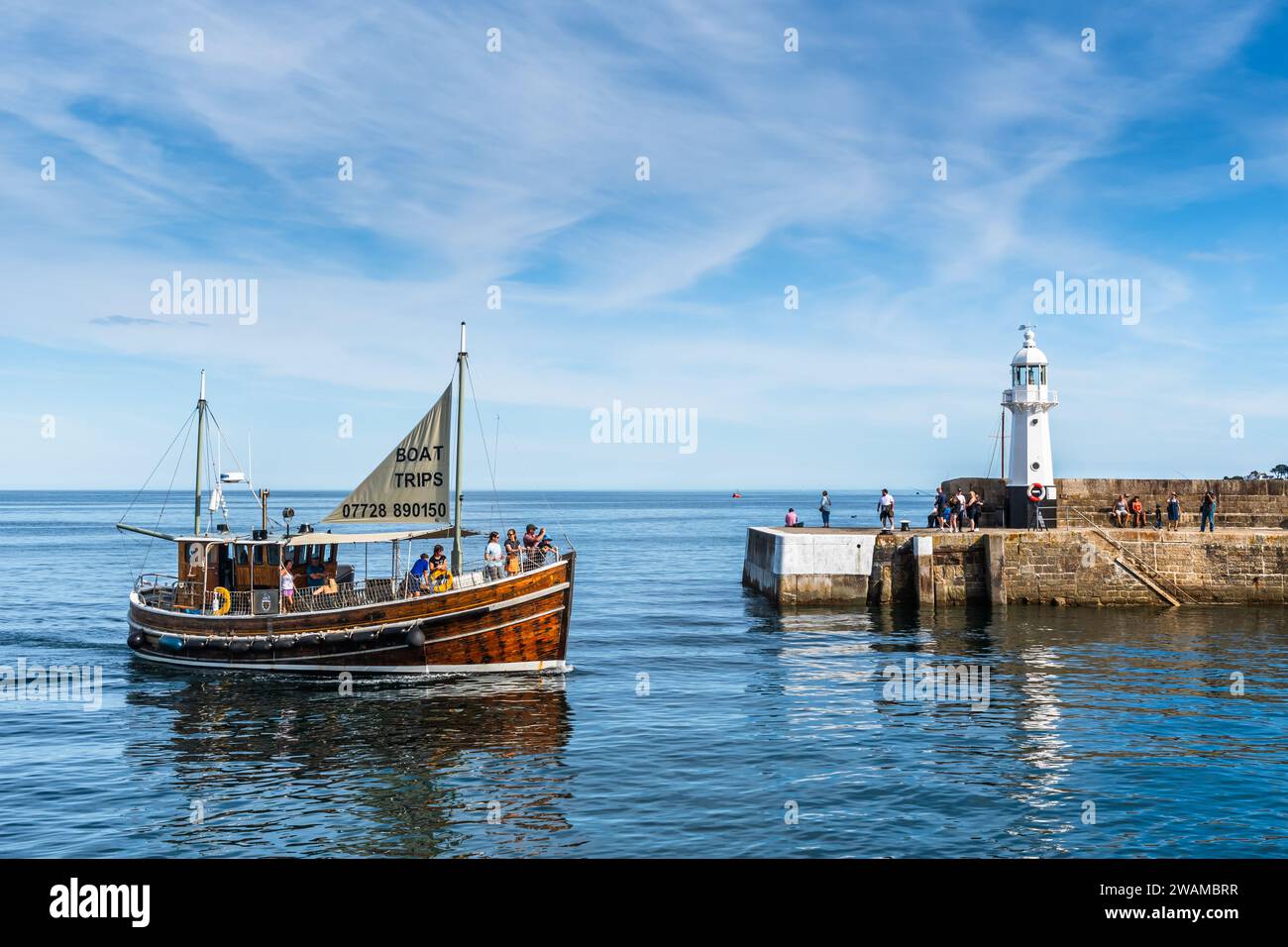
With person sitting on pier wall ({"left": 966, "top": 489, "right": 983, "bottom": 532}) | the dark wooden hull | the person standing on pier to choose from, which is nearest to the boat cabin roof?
the dark wooden hull

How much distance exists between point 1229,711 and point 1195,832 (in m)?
9.30

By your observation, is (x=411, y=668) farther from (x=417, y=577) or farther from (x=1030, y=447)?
Answer: (x=1030, y=447)

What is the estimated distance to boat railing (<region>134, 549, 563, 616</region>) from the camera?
26.2 m

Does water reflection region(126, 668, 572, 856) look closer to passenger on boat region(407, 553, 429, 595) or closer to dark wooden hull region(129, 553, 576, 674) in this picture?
dark wooden hull region(129, 553, 576, 674)

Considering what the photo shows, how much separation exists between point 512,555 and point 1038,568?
2194cm

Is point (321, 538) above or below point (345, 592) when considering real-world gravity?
above

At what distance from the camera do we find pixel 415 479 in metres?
26.5

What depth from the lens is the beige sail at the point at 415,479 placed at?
1042 inches

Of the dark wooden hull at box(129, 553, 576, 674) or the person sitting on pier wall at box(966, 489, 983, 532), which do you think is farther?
the person sitting on pier wall at box(966, 489, 983, 532)

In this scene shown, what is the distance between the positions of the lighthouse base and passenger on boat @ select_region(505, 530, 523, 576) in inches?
947

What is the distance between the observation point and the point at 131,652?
31938 millimetres

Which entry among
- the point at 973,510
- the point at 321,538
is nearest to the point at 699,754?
the point at 321,538
